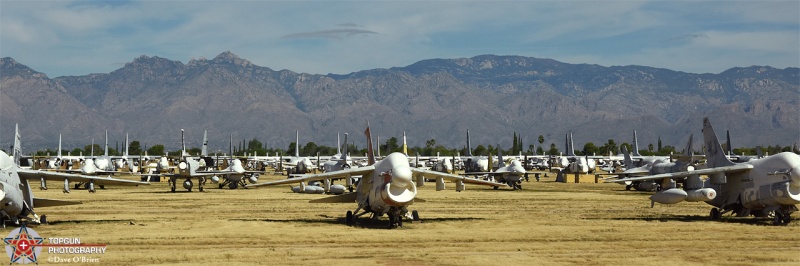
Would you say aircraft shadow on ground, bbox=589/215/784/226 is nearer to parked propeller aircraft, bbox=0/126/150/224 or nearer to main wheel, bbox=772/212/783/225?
main wheel, bbox=772/212/783/225

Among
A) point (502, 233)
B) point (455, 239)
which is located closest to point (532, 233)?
point (502, 233)

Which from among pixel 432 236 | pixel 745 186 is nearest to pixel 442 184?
pixel 432 236

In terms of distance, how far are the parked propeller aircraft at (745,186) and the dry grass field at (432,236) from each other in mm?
695

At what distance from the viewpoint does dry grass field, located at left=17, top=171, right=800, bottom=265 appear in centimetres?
2680

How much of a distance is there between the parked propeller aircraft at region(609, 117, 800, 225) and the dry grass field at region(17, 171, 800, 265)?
0.69 m

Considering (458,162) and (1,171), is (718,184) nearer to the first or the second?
(1,171)

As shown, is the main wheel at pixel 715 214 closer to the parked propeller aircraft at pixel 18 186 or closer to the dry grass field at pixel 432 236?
the dry grass field at pixel 432 236

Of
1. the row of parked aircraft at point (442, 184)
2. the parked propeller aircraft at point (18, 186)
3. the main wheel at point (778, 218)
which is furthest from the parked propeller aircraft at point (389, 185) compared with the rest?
the main wheel at point (778, 218)

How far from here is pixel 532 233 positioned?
112ft

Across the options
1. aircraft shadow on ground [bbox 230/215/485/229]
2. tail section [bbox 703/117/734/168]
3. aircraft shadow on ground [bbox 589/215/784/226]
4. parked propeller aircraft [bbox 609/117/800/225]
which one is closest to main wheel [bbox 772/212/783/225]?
parked propeller aircraft [bbox 609/117/800/225]

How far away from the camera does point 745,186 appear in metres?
39.0

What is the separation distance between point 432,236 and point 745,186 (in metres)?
14.1

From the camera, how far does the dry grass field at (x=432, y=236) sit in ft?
87.9

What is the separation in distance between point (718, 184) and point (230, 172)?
44.8 metres
